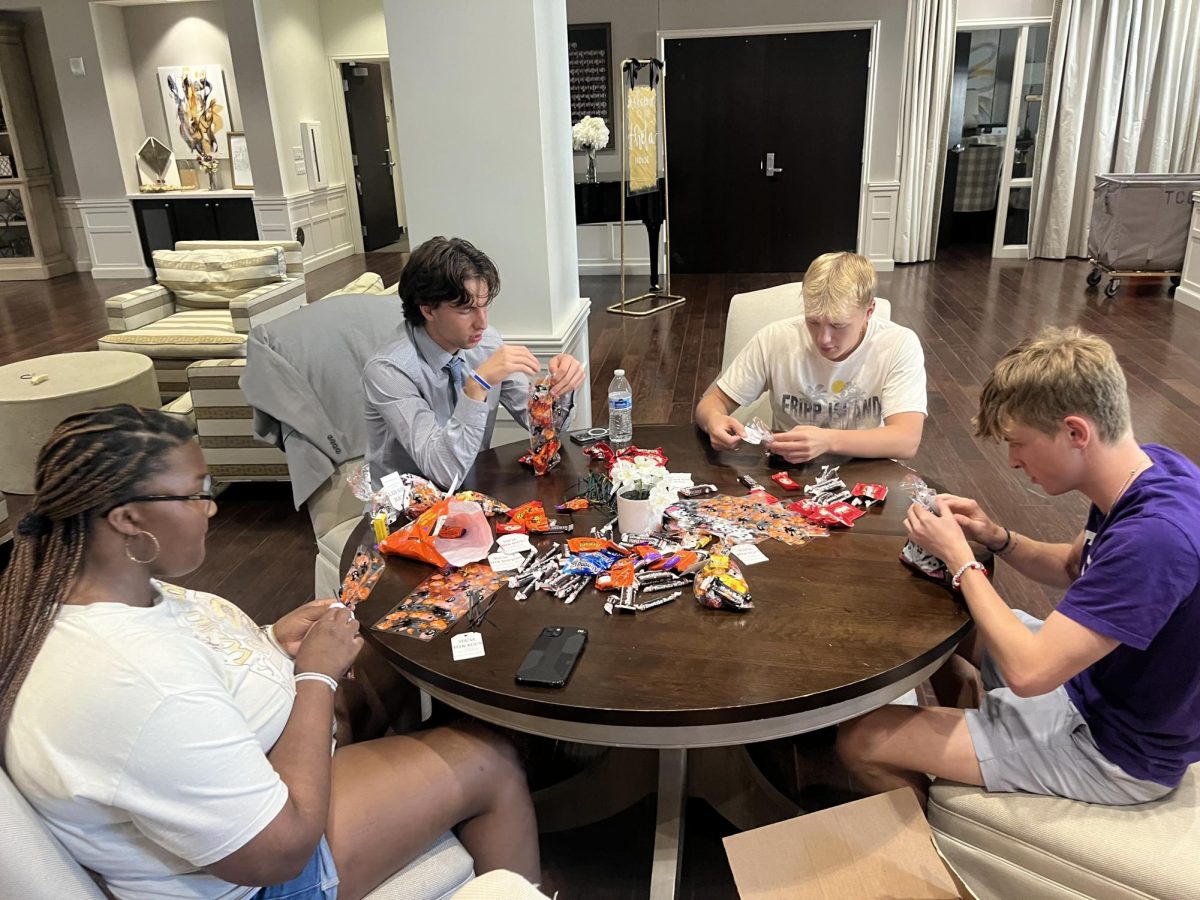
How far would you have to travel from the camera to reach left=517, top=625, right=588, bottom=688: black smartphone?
1277 millimetres

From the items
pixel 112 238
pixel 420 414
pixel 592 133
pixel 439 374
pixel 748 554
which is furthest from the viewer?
pixel 112 238

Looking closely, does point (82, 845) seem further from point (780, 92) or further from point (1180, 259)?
point (780, 92)

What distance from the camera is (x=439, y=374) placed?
2.21 metres

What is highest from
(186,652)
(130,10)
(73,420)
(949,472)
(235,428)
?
(130,10)

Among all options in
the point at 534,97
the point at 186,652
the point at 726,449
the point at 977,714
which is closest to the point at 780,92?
the point at 534,97

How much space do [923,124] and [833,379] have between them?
6.94m

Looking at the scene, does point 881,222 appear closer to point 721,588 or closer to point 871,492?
point 871,492

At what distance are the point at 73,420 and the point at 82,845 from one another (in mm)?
531

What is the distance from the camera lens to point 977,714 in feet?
4.81

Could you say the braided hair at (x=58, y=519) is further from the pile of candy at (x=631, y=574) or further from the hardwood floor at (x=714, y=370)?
the hardwood floor at (x=714, y=370)

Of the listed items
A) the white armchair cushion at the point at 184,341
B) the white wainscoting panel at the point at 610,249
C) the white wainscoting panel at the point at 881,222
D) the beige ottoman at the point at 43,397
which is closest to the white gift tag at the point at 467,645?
the beige ottoman at the point at 43,397

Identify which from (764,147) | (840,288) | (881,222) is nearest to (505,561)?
(840,288)

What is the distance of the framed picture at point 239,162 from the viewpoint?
28.8ft

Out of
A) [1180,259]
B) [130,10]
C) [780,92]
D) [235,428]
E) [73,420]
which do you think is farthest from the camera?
[130,10]
